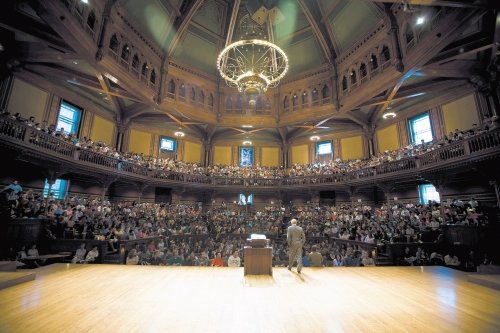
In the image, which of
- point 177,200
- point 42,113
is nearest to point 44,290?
point 42,113

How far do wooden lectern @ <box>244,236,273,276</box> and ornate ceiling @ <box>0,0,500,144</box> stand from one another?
34.6ft

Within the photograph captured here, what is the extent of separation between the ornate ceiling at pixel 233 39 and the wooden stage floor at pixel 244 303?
9.57m

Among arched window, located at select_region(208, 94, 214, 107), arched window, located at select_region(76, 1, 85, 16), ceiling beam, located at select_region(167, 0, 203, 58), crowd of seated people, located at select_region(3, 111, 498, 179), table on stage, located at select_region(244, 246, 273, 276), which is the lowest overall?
table on stage, located at select_region(244, 246, 273, 276)

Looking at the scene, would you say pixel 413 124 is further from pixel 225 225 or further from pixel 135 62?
Answer: pixel 135 62

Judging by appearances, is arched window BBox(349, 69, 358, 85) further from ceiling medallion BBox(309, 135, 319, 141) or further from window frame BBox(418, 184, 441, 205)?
window frame BBox(418, 184, 441, 205)

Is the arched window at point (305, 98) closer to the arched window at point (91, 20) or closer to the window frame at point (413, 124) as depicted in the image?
the window frame at point (413, 124)

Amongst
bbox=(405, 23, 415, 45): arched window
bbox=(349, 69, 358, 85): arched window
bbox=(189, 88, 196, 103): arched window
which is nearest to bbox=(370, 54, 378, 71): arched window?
bbox=(349, 69, 358, 85): arched window

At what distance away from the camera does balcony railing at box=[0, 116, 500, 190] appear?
31.5 feet

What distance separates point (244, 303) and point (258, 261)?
2096 millimetres

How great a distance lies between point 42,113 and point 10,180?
3.94m

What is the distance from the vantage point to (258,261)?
6062mm

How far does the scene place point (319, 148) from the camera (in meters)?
21.5

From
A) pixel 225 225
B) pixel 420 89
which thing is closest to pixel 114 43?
pixel 225 225

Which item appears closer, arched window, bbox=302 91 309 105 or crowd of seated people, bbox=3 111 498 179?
crowd of seated people, bbox=3 111 498 179
